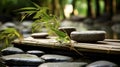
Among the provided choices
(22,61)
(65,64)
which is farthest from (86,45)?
(22,61)

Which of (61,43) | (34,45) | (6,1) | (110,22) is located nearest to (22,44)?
(34,45)

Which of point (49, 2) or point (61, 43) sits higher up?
point (49, 2)

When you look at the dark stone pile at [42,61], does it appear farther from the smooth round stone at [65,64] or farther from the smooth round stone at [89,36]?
the smooth round stone at [89,36]

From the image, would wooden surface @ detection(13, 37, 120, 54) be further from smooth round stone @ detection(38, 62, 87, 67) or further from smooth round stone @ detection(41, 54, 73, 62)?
smooth round stone @ detection(38, 62, 87, 67)

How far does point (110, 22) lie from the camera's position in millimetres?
15961

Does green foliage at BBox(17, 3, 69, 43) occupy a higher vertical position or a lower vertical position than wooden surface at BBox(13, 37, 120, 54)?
higher

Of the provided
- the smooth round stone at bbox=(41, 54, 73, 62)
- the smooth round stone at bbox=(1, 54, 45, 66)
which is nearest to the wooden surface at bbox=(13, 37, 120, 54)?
the smooth round stone at bbox=(41, 54, 73, 62)

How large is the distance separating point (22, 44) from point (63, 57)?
3.86 ft

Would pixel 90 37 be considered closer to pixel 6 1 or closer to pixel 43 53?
pixel 43 53

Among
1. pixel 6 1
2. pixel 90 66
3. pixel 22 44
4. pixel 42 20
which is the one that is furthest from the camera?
pixel 6 1

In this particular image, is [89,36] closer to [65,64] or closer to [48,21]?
[48,21]

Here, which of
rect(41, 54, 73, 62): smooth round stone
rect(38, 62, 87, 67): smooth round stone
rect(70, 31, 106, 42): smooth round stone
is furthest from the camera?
rect(70, 31, 106, 42): smooth round stone

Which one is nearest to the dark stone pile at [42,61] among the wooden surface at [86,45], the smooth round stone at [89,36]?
the wooden surface at [86,45]

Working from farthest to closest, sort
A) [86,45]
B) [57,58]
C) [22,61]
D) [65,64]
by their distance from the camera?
[86,45]
[57,58]
[22,61]
[65,64]
